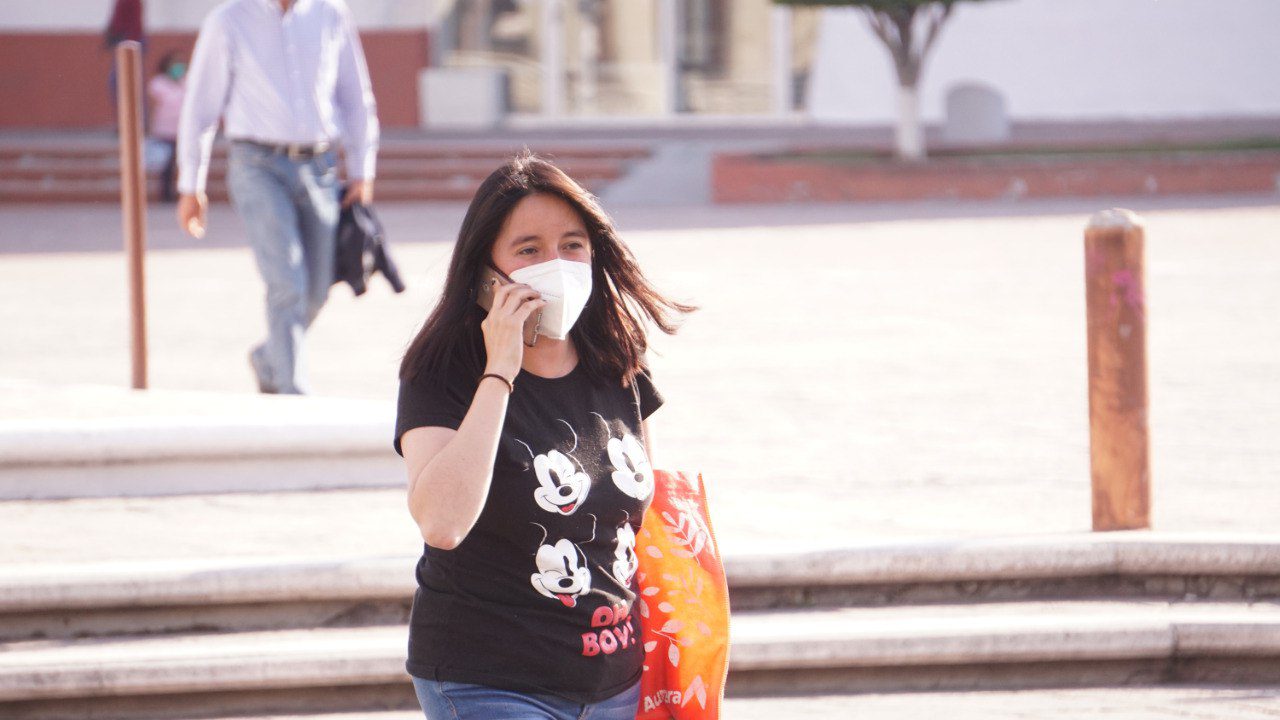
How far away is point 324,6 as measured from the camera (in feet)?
22.2

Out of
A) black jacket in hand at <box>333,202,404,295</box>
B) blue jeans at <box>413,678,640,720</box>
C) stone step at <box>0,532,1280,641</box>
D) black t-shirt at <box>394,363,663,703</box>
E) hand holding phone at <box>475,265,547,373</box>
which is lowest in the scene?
stone step at <box>0,532,1280,641</box>

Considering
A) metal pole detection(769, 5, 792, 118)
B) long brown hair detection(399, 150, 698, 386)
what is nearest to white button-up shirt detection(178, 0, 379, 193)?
long brown hair detection(399, 150, 698, 386)

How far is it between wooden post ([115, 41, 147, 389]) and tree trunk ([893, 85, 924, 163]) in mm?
12306

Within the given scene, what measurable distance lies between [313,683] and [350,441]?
4.86 ft

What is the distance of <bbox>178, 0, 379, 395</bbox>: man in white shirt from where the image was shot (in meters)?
6.55

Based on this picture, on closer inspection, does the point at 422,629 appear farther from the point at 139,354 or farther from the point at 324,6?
the point at 324,6

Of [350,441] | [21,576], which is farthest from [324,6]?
[21,576]

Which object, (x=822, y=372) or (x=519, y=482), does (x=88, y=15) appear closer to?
(x=822, y=372)

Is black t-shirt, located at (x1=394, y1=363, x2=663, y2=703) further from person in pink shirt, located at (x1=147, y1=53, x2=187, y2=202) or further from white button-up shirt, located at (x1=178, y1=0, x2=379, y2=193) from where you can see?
person in pink shirt, located at (x1=147, y1=53, x2=187, y2=202)

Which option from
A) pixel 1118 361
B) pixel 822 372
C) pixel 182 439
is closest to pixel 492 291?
pixel 1118 361

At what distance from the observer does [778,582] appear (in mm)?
4582

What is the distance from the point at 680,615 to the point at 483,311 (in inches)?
23.5

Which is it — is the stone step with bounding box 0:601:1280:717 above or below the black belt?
below

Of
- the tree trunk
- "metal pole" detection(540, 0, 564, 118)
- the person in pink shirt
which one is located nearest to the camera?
the tree trunk
